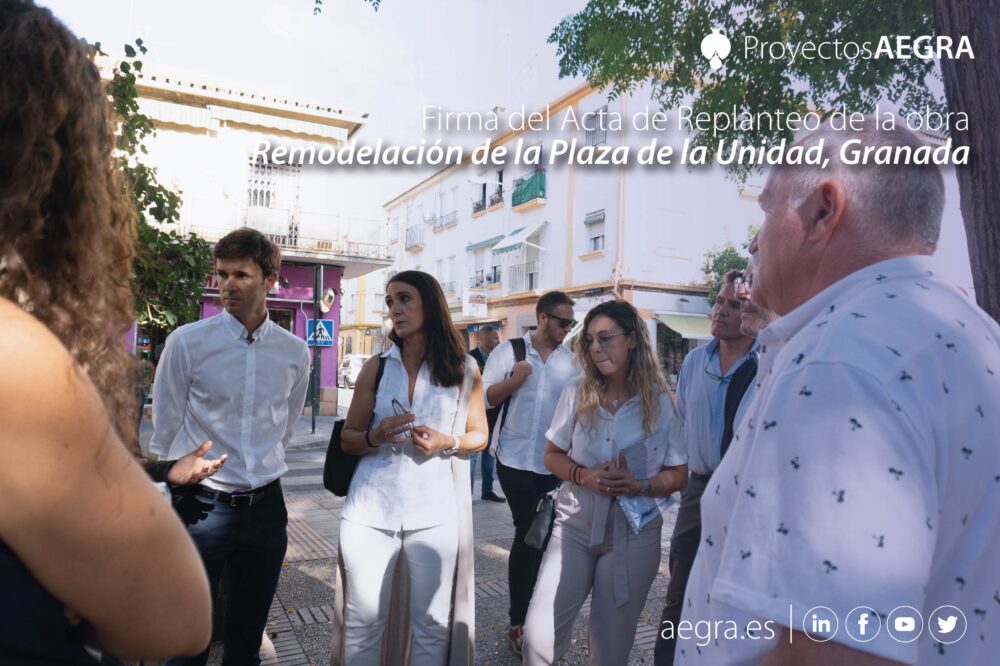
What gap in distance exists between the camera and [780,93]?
625cm

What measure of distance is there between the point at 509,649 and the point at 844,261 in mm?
3258

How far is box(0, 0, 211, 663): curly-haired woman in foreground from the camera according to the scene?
740mm

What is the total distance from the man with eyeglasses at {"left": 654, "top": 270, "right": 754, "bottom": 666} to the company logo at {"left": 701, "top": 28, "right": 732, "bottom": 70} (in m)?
3.63

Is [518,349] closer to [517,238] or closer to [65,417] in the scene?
[65,417]

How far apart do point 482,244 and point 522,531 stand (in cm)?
2546

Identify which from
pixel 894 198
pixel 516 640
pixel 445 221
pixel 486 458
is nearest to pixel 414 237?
pixel 445 221

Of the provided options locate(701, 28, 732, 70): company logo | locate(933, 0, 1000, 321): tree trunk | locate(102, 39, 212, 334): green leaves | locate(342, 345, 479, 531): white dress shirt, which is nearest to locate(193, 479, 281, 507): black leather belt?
locate(342, 345, 479, 531): white dress shirt

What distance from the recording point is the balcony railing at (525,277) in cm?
2556

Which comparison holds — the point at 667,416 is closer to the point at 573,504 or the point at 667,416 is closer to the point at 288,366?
the point at 573,504

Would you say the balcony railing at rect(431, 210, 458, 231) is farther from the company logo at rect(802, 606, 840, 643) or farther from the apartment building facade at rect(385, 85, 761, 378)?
the company logo at rect(802, 606, 840, 643)

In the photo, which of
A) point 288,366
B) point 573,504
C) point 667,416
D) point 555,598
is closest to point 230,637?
point 288,366

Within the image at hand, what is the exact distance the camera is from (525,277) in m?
26.2

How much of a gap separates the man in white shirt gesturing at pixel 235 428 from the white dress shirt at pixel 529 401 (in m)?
1.64

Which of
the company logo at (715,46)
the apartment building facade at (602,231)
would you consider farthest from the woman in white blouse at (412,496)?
the apartment building facade at (602,231)
